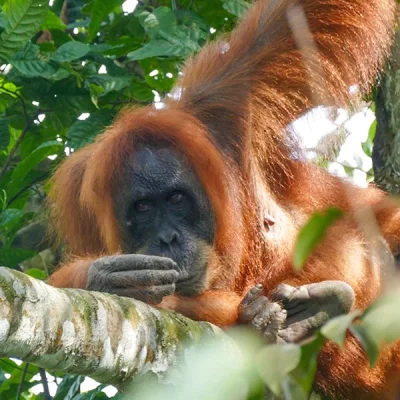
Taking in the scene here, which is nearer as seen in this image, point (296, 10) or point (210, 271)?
point (210, 271)

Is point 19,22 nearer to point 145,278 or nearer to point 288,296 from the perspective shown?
point 145,278

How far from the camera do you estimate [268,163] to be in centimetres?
409

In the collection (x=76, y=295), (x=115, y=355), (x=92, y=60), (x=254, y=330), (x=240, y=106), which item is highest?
(x=92, y=60)

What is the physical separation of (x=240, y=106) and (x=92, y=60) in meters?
1.10

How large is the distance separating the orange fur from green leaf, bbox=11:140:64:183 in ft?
0.68

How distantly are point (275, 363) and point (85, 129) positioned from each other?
3.75m

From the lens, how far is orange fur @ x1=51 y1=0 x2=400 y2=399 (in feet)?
12.4

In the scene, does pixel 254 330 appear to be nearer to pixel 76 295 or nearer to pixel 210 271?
pixel 210 271

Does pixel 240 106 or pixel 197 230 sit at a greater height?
pixel 240 106

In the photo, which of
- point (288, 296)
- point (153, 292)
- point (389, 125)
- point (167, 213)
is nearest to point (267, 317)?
point (288, 296)

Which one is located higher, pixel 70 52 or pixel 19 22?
pixel 19 22

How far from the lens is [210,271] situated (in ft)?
→ 12.0

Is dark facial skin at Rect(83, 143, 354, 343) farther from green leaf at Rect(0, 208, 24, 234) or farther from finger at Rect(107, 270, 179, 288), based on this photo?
green leaf at Rect(0, 208, 24, 234)

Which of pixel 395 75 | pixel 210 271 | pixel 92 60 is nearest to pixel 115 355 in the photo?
pixel 210 271
